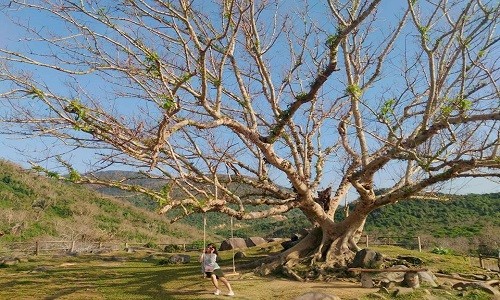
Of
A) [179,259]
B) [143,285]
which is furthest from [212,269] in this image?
[179,259]

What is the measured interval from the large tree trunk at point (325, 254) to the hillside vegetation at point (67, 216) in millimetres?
19796

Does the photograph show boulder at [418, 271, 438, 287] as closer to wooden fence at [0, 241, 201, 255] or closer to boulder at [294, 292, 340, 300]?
boulder at [294, 292, 340, 300]

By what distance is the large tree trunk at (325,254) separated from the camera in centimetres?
1291

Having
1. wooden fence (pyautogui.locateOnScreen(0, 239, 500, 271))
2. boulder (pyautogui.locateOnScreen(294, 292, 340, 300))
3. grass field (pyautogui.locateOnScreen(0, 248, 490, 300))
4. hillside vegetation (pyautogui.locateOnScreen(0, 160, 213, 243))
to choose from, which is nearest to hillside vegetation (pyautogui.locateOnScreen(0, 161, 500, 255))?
hillside vegetation (pyautogui.locateOnScreen(0, 160, 213, 243))

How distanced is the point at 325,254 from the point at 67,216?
100ft

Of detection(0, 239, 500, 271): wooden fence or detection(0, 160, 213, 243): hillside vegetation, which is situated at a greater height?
detection(0, 160, 213, 243): hillside vegetation

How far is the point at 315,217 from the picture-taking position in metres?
13.9

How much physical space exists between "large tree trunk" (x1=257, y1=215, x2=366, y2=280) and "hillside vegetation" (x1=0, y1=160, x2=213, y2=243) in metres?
19.8

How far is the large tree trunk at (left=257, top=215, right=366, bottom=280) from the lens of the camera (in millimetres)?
12914

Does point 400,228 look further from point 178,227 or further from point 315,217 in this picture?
point 315,217

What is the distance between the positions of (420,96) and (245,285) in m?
7.16

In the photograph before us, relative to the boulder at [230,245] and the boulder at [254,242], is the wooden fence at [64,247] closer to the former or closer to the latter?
the boulder at [230,245]

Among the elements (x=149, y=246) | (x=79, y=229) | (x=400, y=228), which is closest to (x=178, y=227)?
(x=79, y=229)

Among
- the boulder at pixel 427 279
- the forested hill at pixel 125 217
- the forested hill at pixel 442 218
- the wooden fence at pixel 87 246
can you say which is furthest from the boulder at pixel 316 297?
the forested hill at pixel 442 218
